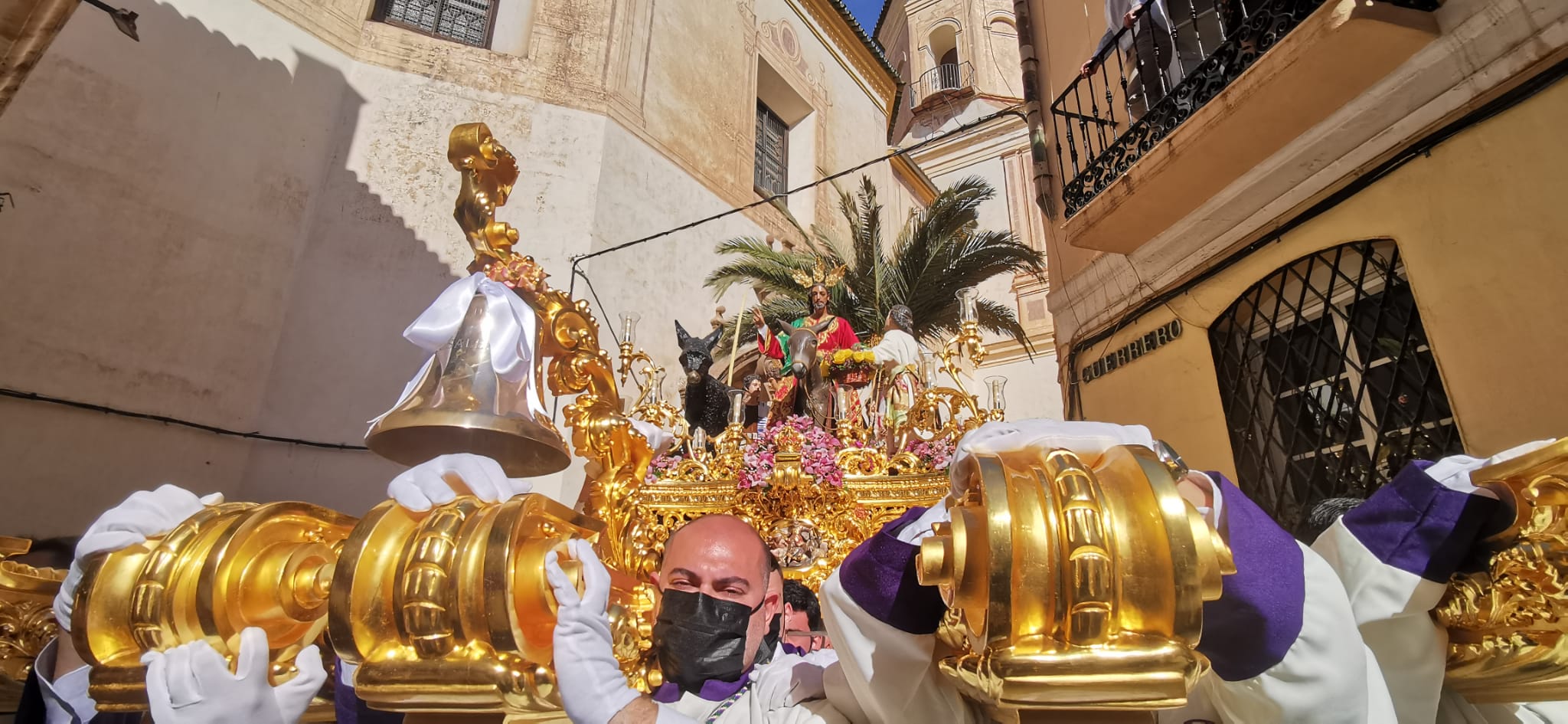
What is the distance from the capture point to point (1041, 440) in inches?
45.8

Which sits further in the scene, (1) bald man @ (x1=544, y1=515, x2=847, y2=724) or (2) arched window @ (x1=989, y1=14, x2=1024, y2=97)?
(2) arched window @ (x1=989, y1=14, x2=1024, y2=97)

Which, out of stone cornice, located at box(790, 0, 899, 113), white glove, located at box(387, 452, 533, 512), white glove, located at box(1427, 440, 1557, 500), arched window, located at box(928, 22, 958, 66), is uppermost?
arched window, located at box(928, 22, 958, 66)

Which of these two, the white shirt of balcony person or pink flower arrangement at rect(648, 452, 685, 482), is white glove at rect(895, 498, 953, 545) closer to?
pink flower arrangement at rect(648, 452, 685, 482)

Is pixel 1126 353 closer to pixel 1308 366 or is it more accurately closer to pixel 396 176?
pixel 1308 366

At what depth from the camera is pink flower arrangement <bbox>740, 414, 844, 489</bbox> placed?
4.18 meters

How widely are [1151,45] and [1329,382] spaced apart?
3.00 meters

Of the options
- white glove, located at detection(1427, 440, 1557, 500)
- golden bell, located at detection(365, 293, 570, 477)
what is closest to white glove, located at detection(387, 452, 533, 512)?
golden bell, located at detection(365, 293, 570, 477)

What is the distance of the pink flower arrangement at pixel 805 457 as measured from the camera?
4.18m

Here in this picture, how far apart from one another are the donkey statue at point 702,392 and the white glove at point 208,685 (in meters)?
5.30

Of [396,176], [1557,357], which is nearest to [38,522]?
[396,176]

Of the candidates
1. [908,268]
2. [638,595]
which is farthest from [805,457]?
[908,268]

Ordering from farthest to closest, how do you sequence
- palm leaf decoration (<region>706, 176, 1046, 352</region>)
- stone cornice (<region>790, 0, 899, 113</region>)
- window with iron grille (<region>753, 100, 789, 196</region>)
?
1. stone cornice (<region>790, 0, 899, 113</region>)
2. window with iron grille (<region>753, 100, 789, 196</region>)
3. palm leaf decoration (<region>706, 176, 1046, 352</region>)

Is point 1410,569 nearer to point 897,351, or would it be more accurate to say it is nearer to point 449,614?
point 449,614

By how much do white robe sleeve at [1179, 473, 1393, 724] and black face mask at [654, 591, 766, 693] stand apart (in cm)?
124
